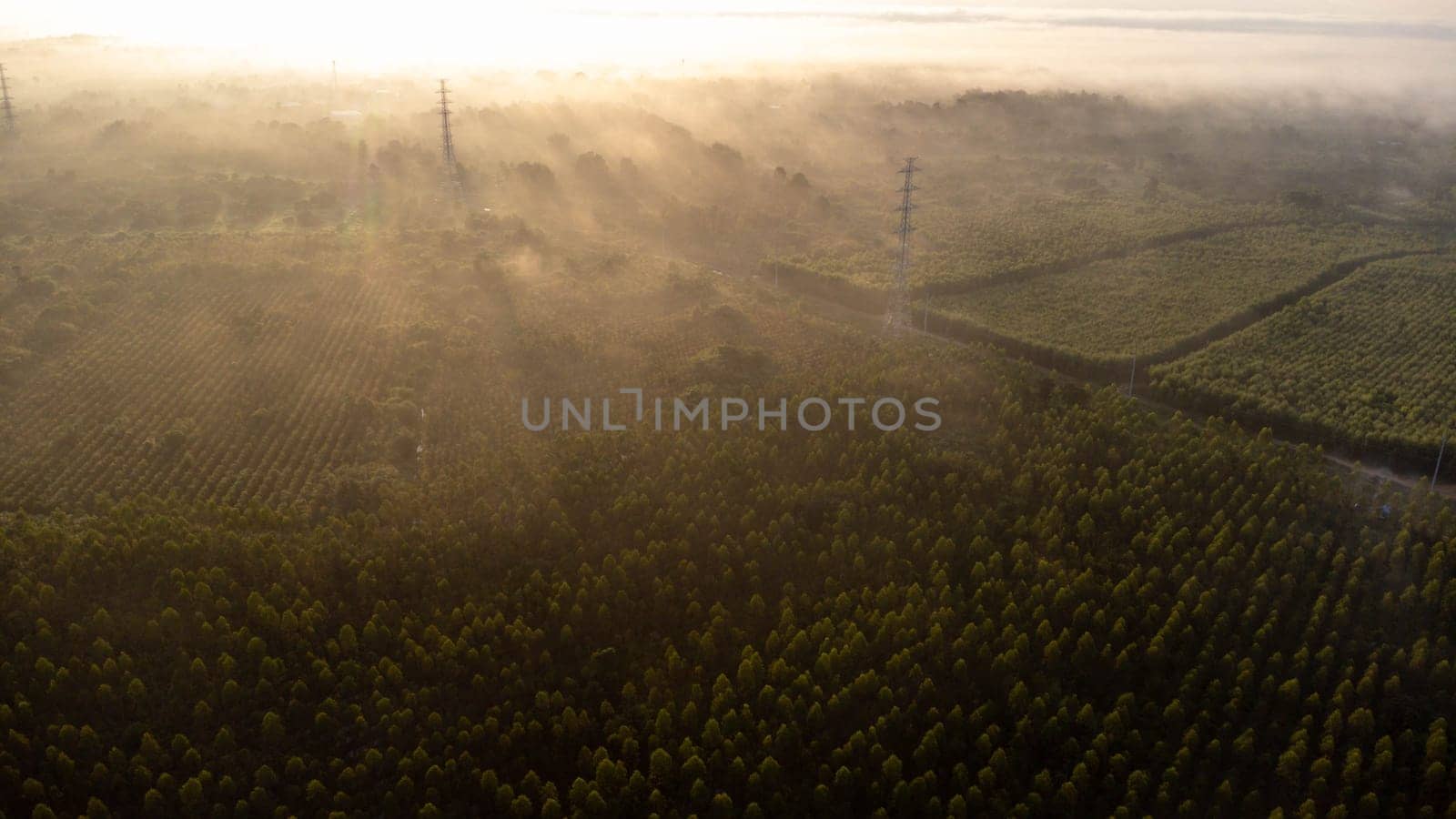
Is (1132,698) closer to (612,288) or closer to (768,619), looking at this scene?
(768,619)

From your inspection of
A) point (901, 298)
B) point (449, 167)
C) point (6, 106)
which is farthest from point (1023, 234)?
point (6, 106)

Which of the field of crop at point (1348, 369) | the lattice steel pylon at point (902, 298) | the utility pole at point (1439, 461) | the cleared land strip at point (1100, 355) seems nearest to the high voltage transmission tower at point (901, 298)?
the lattice steel pylon at point (902, 298)

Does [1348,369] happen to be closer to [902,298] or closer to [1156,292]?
[1156,292]

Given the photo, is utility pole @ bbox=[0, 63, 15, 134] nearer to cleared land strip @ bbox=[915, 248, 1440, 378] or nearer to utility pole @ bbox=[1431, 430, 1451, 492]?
cleared land strip @ bbox=[915, 248, 1440, 378]

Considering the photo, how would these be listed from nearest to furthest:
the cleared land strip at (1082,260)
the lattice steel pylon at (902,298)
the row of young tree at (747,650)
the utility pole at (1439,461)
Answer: the row of young tree at (747,650) → the utility pole at (1439,461) → the lattice steel pylon at (902,298) → the cleared land strip at (1082,260)

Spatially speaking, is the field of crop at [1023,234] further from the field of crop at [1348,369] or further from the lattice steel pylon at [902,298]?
the field of crop at [1348,369]

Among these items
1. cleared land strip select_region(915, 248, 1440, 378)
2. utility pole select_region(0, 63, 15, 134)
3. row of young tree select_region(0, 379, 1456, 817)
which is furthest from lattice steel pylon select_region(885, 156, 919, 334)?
utility pole select_region(0, 63, 15, 134)
